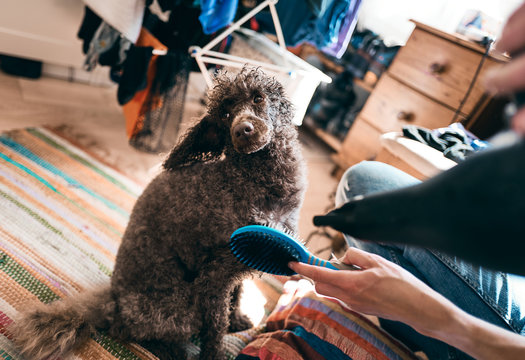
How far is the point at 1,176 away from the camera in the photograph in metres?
1.21

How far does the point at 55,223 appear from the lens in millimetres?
1133

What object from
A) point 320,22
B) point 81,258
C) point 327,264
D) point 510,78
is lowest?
point 81,258

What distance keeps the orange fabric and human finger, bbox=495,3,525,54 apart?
4.68 ft

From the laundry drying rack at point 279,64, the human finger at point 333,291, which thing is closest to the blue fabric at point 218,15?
the laundry drying rack at point 279,64

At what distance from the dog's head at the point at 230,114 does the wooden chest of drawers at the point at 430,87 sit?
3.52 ft

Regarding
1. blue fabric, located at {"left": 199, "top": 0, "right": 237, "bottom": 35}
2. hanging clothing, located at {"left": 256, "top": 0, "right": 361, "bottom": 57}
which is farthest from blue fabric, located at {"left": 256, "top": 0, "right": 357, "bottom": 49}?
blue fabric, located at {"left": 199, "top": 0, "right": 237, "bottom": 35}

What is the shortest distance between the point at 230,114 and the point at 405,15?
6.58 feet

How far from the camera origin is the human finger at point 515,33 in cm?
22

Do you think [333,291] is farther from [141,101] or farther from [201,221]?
[141,101]

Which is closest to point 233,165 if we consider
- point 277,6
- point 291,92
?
point 291,92

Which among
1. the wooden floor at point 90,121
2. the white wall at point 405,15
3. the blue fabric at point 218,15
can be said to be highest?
the white wall at point 405,15

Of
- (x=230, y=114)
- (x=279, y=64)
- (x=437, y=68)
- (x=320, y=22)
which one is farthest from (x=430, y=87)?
(x=230, y=114)

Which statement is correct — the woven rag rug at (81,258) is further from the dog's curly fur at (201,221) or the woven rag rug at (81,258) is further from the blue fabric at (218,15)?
the blue fabric at (218,15)

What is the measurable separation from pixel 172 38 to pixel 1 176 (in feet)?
3.28
